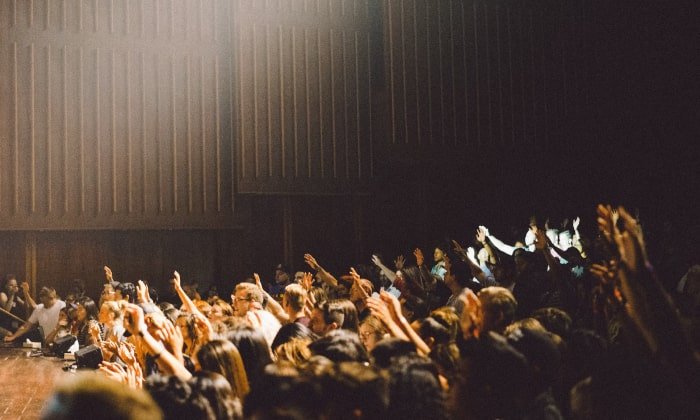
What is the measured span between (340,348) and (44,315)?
8779 mm

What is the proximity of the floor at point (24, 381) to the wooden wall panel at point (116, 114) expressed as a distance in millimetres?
2607

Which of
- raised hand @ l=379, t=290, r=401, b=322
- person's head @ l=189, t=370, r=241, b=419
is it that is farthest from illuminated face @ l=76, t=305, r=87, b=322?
person's head @ l=189, t=370, r=241, b=419

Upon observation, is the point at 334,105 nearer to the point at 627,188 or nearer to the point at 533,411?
the point at 627,188

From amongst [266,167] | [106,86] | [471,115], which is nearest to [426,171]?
[471,115]

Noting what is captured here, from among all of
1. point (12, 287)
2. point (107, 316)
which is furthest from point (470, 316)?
point (12, 287)

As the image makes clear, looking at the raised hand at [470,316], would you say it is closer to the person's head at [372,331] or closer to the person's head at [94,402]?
the person's head at [372,331]

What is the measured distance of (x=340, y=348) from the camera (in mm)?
3018

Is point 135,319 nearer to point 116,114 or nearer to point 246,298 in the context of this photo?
point 246,298

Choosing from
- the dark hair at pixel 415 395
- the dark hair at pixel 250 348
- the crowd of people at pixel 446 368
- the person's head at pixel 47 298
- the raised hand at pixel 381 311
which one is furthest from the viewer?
the person's head at pixel 47 298

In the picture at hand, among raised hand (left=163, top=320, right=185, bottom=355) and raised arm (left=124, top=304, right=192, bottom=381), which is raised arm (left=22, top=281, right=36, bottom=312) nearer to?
raised hand (left=163, top=320, right=185, bottom=355)

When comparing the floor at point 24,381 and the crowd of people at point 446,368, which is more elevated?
the crowd of people at point 446,368

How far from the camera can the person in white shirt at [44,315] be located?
10469 mm

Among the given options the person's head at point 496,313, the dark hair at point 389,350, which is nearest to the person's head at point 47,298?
the person's head at point 496,313

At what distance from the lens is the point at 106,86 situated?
460 inches
